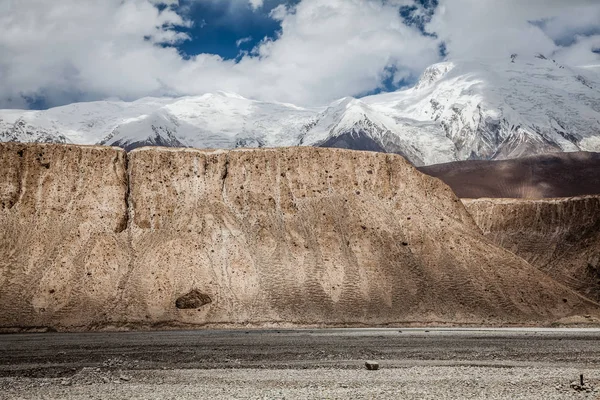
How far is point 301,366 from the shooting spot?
3038 centimetres

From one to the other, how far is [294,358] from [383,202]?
153ft

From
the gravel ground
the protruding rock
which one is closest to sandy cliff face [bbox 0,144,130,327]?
the protruding rock

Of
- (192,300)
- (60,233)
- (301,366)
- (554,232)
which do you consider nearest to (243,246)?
(192,300)

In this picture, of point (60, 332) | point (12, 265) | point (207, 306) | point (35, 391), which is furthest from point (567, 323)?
point (12, 265)

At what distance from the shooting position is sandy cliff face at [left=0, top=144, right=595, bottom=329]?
197ft

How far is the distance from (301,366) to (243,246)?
39144mm

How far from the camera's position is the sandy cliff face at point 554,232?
303 feet

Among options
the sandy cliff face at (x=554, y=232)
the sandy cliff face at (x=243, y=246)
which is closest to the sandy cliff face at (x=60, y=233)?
the sandy cliff face at (x=243, y=246)

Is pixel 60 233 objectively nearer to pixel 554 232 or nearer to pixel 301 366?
pixel 301 366

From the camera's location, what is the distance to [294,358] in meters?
33.5

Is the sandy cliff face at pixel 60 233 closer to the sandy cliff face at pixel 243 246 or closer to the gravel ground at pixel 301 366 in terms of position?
the sandy cliff face at pixel 243 246

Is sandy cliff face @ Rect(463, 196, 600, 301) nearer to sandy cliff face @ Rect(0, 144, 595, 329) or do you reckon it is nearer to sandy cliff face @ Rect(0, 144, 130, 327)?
sandy cliff face @ Rect(0, 144, 595, 329)

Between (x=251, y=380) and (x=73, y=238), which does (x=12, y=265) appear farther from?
(x=251, y=380)

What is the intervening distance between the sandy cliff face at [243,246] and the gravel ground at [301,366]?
13082 millimetres
